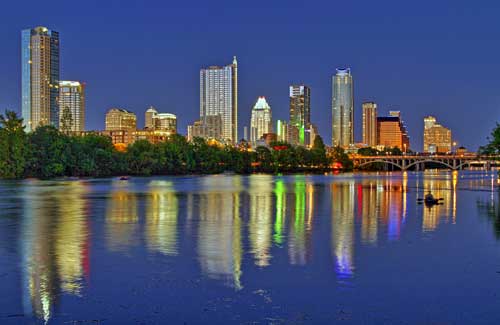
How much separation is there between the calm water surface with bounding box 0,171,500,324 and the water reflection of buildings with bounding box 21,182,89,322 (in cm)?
6

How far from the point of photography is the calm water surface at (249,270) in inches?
625

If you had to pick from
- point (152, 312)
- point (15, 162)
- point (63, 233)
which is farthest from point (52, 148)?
point (152, 312)

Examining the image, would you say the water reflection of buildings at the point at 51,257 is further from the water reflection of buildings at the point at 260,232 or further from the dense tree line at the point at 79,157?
the dense tree line at the point at 79,157

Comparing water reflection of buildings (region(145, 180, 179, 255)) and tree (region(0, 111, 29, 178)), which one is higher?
tree (region(0, 111, 29, 178))

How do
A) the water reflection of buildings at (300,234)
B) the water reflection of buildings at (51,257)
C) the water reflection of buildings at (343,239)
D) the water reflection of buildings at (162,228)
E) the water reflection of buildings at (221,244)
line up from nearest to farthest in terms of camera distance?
1. the water reflection of buildings at (51,257)
2. the water reflection of buildings at (221,244)
3. the water reflection of buildings at (343,239)
4. the water reflection of buildings at (300,234)
5. the water reflection of buildings at (162,228)

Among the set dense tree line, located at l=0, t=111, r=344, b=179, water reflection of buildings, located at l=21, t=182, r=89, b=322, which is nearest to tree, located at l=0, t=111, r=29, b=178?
dense tree line, located at l=0, t=111, r=344, b=179

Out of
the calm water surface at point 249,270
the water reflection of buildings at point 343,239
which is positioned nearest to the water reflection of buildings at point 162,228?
the calm water surface at point 249,270

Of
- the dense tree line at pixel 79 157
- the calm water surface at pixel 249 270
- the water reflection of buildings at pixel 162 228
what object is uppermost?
the dense tree line at pixel 79 157

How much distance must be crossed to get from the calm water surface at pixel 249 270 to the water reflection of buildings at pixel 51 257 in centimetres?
A: 6

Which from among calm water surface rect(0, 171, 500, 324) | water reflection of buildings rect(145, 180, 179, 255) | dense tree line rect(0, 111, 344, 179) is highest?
dense tree line rect(0, 111, 344, 179)

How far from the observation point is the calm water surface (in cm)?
1588

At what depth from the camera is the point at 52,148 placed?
133m

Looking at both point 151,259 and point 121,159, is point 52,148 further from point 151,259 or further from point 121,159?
point 151,259

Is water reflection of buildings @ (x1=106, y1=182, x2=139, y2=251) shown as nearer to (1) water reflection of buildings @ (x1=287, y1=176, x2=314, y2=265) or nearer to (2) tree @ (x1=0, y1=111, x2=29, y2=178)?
(1) water reflection of buildings @ (x1=287, y1=176, x2=314, y2=265)
